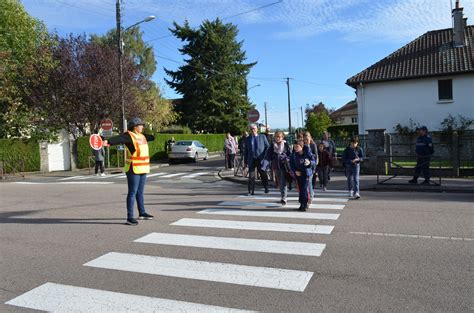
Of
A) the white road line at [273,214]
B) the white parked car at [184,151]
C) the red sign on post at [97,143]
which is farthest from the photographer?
the white parked car at [184,151]

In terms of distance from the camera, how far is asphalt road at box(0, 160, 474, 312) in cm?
417

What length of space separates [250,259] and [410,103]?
2280cm

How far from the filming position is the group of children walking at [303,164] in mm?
8859

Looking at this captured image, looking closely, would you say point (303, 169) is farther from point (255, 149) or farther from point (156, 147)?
point (156, 147)

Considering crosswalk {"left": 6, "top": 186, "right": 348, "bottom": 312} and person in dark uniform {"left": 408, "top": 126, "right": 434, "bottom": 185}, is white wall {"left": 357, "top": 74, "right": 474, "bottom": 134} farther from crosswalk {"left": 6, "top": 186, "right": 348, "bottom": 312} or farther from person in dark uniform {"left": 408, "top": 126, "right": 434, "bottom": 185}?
crosswalk {"left": 6, "top": 186, "right": 348, "bottom": 312}

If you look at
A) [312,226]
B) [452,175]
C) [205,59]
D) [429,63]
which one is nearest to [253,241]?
[312,226]

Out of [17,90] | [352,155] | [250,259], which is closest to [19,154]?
[17,90]

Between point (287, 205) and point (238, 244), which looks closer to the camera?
point (238, 244)

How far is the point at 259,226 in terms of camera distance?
7.39 meters

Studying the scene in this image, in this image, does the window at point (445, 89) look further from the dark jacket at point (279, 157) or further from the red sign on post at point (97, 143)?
the red sign on post at point (97, 143)

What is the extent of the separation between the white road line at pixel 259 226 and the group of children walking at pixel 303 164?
4.96ft

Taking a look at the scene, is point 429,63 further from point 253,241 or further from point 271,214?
point 253,241

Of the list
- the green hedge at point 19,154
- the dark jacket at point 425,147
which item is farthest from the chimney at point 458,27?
the green hedge at point 19,154

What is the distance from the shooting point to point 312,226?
288 inches
